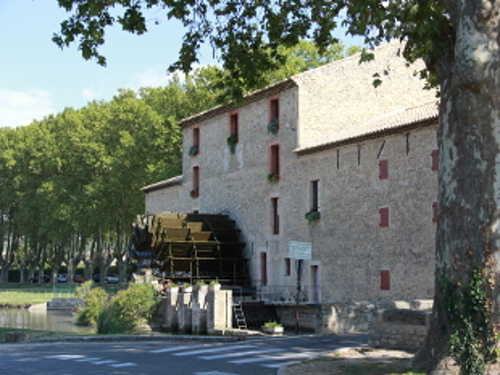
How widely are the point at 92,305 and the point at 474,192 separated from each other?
90.4 ft

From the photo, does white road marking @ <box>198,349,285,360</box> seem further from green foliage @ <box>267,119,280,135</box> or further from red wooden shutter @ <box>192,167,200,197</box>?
red wooden shutter @ <box>192,167,200,197</box>

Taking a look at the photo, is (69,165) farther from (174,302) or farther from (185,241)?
(174,302)

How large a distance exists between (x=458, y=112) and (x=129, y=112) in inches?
1713

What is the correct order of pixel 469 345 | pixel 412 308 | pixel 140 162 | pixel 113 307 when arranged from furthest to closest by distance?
pixel 140 162, pixel 113 307, pixel 412 308, pixel 469 345

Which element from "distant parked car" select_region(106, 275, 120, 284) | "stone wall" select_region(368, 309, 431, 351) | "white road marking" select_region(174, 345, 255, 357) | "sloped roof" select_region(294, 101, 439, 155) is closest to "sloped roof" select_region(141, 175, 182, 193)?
"sloped roof" select_region(294, 101, 439, 155)

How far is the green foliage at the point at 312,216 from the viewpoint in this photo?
29.4 meters

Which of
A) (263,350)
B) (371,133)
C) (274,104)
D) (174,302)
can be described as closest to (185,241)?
(174,302)

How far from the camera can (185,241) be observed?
33406mm

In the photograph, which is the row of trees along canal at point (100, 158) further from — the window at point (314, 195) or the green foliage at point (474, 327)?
the green foliage at point (474, 327)

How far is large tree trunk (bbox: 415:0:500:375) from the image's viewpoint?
10.4m

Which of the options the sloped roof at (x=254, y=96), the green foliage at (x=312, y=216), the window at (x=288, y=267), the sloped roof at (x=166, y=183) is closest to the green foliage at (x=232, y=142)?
the sloped roof at (x=254, y=96)

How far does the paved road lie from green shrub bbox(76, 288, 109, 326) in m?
15.4

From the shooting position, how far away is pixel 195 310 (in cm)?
2802

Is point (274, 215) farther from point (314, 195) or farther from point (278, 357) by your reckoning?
point (278, 357)
